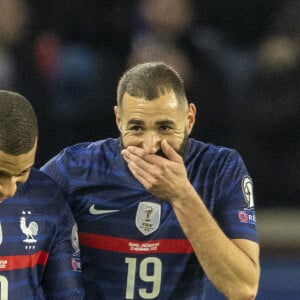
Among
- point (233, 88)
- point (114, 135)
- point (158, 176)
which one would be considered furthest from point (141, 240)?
point (233, 88)

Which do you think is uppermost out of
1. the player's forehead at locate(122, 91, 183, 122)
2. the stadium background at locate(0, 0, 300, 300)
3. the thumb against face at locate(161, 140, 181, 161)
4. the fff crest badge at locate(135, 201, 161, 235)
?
the stadium background at locate(0, 0, 300, 300)

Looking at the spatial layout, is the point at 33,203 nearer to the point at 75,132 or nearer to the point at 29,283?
the point at 29,283

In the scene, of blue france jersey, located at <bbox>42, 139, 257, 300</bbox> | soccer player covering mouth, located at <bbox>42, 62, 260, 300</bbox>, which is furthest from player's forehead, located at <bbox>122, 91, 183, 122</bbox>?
blue france jersey, located at <bbox>42, 139, 257, 300</bbox>

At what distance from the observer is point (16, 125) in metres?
2.03

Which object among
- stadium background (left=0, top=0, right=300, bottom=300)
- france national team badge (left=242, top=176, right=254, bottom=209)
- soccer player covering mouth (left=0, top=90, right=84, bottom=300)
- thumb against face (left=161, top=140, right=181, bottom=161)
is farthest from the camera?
stadium background (left=0, top=0, right=300, bottom=300)

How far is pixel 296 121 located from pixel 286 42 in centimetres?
44

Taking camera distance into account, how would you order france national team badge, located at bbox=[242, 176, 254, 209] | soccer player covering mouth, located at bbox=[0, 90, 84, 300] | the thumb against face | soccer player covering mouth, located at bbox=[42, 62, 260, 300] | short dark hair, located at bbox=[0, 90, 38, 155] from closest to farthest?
short dark hair, located at bbox=[0, 90, 38, 155]
soccer player covering mouth, located at bbox=[0, 90, 84, 300]
the thumb against face
soccer player covering mouth, located at bbox=[42, 62, 260, 300]
france national team badge, located at bbox=[242, 176, 254, 209]

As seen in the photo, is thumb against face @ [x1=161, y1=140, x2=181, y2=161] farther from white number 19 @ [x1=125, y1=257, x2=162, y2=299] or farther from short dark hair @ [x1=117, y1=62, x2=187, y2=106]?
white number 19 @ [x1=125, y1=257, x2=162, y2=299]

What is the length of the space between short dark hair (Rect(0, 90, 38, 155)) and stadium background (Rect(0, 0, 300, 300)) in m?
2.39

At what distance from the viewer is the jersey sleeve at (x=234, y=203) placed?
2.58m

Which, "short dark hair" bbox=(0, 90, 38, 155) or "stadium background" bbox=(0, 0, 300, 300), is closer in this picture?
"short dark hair" bbox=(0, 90, 38, 155)

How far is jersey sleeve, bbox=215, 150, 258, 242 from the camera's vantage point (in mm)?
2576

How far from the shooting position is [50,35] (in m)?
4.86

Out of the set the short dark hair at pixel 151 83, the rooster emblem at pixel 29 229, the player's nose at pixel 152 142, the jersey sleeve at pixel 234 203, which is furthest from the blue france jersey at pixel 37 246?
the jersey sleeve at pixel 234 203
